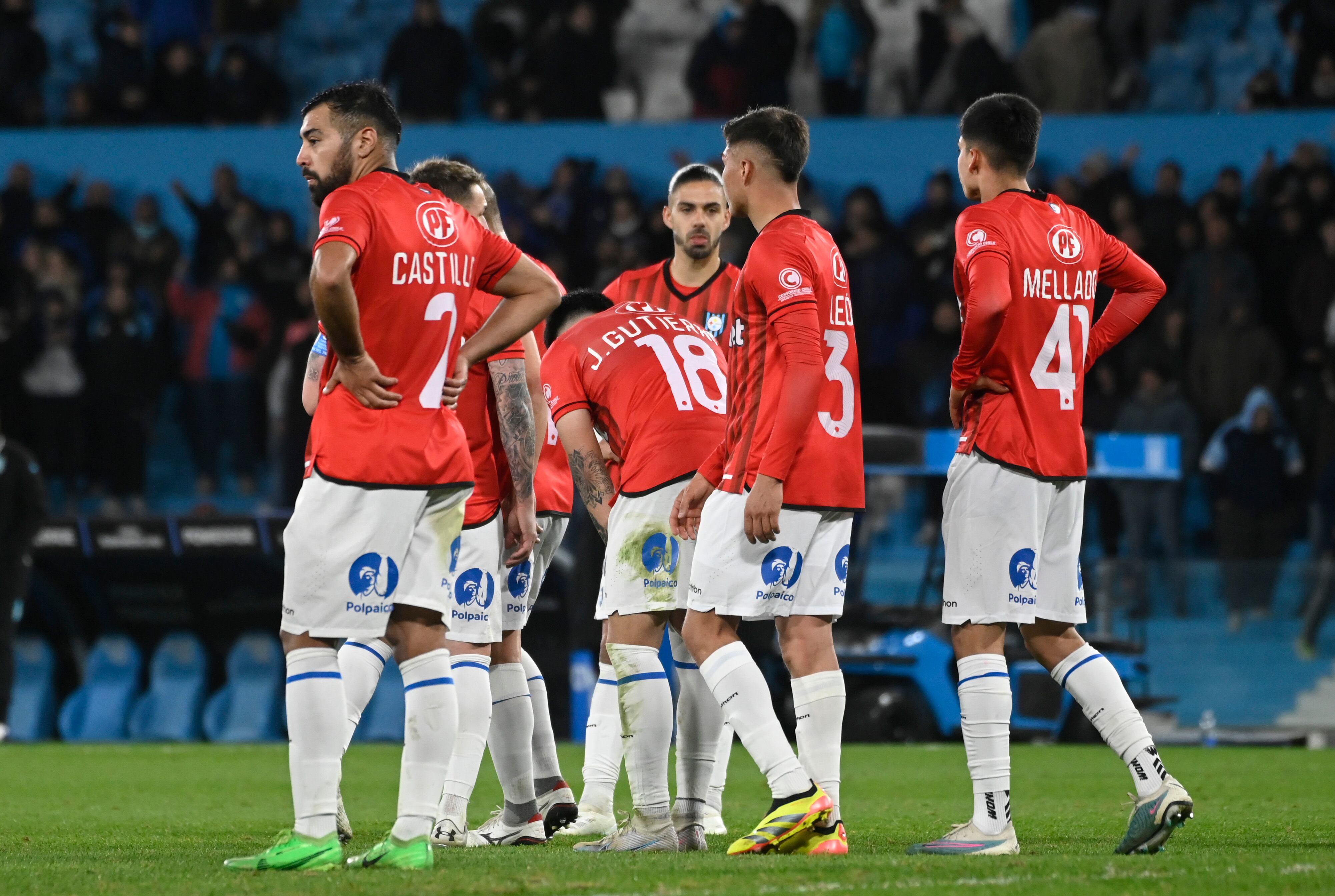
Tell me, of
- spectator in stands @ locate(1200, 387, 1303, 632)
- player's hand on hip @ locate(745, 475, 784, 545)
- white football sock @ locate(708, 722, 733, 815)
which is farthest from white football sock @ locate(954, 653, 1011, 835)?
spectator in stands @ locate(1200, 387, 1303, 632)

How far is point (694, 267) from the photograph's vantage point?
7.52m

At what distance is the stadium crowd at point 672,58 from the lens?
17766 mm

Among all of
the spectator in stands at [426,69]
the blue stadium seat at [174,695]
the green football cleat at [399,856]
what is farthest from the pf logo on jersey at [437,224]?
the spectator in stands at [426,69]

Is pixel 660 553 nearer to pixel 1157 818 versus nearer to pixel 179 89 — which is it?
pixel 1157 818

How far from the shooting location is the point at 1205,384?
1572cm

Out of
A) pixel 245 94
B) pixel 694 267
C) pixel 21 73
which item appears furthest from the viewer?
pixel 21 73

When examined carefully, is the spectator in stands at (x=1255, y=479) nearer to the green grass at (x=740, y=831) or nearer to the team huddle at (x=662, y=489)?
the green grass at (x=740, y=831)

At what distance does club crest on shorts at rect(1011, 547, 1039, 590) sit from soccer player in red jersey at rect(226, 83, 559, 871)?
186 cm

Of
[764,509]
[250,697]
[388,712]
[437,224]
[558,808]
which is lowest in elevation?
[388,712]

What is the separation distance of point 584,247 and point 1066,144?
4.96 meters

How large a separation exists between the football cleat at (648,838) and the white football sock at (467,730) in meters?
0.53

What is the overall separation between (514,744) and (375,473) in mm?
1871

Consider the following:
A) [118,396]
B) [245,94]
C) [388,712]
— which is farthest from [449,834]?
[245,94]

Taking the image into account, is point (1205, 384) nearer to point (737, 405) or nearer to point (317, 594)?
point (737, 405)
